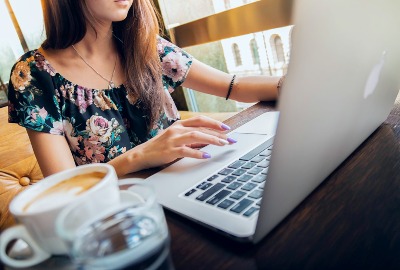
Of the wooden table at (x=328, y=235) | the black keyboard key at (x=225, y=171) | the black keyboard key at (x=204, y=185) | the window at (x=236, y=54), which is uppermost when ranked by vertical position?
the black keyboard key at (x=204, y=185)

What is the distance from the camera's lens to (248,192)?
1.24 feet

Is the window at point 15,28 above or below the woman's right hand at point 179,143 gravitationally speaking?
above

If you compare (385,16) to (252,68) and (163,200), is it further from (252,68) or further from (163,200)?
(252,68)

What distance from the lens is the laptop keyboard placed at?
0.36 m

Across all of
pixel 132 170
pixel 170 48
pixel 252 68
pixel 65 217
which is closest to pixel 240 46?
pixel 252 68

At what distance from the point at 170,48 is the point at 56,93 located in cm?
44

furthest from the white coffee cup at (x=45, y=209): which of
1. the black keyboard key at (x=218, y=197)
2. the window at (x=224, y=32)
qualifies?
the window at (x=224, y=32)

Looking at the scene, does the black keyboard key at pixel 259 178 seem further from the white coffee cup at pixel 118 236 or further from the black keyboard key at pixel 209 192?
the white coffee cup at pixel 118 236

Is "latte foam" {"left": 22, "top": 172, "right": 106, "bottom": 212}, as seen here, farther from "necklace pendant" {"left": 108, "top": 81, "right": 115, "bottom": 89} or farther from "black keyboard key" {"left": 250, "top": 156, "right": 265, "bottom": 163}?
"necklace pendant" {"left": 108, "top": 81, "right": 115, "bottom": 89}

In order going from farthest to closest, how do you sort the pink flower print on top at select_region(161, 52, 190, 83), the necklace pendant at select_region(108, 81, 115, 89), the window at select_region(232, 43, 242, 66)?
the window at select_region(232, 43, 242, 66), the pink flower print on top at select_region(161, 52, 190, 83), the necklace pendant at select_region(108, 81, 115, 89)

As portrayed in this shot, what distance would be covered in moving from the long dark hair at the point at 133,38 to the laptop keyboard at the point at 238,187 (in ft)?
1.89

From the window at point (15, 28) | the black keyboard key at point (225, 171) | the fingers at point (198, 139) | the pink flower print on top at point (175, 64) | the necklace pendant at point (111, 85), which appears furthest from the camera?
the window at point (15, 28)

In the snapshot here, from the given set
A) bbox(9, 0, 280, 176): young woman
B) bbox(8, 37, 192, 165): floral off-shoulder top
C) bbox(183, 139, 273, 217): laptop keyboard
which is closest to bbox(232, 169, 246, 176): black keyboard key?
bbox(183, 139, 273, 217): laptop keyboard

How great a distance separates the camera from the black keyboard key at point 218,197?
381 mm
